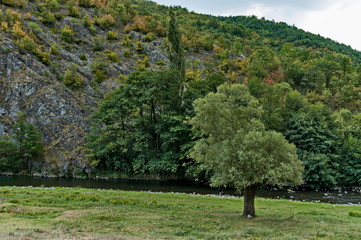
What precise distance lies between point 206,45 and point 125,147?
53679 mm

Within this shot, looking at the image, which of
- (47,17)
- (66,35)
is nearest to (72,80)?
(66,35)

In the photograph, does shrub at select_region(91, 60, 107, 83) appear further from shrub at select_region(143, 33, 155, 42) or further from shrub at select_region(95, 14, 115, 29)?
shrub at select_region(95, 14, 115, 29)

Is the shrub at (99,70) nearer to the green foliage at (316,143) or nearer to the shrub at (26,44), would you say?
the shrub at (26,44)

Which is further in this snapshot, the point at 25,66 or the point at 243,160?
the point at 25,66

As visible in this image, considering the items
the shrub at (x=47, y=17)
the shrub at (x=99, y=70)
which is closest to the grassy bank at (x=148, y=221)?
the shrub at (x=99, y=70)

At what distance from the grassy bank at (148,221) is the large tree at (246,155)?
234 cm

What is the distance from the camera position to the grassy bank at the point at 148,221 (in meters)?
14.0

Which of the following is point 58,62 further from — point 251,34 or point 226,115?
point 251,34

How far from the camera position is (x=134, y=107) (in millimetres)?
52406

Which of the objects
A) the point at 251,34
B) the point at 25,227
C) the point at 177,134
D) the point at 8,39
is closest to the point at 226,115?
the point at 25,227

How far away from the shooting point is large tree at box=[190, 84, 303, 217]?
60.3 feet

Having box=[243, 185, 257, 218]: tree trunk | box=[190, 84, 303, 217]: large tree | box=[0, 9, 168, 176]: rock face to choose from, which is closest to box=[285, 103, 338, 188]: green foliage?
box=[190, 84, 303, 217]: large tree

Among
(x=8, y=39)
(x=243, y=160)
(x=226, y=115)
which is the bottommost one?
(x=243, y=160)

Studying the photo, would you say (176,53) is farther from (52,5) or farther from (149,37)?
(52,5)
